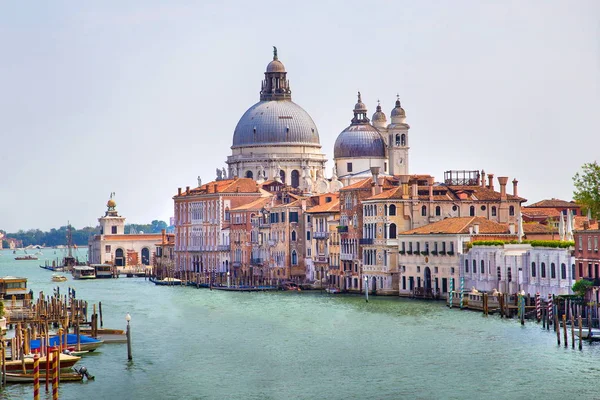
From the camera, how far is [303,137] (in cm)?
11850

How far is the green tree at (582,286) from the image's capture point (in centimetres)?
5175

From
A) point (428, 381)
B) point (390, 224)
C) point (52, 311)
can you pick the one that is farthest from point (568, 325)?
point (390, 224)

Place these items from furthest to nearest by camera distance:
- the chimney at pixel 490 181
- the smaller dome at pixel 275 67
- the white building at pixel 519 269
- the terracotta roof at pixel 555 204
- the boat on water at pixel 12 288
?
the smaller dome at pixel 275 67
the terracotta roof at pixel 555 204
the chimney at pixel 490 181
the boat on water at pixel 12 288
the white building at pixel 519 269

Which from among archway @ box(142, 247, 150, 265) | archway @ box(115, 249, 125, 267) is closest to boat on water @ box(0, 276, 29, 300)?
archway @ box(115, 249, 125, 267)

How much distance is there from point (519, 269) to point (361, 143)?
157 feet

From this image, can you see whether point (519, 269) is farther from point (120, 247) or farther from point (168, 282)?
point (120, 247)

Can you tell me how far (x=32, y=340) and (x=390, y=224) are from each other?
31804mm

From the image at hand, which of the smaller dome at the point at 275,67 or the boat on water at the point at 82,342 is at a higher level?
the smaller dome at the point at 275,67

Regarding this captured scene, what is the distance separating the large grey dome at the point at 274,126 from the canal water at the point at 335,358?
51.4 meters

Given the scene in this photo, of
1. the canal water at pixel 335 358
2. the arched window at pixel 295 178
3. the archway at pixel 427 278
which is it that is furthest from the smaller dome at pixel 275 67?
the canal water at pixel 335 358

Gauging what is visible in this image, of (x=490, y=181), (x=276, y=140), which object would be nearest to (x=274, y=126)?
(x=276, y=140)

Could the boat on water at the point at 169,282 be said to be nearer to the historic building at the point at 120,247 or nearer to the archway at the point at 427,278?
the archway at the point at 427,278

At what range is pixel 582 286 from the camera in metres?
52.0

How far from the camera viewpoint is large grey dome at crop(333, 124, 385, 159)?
109m
